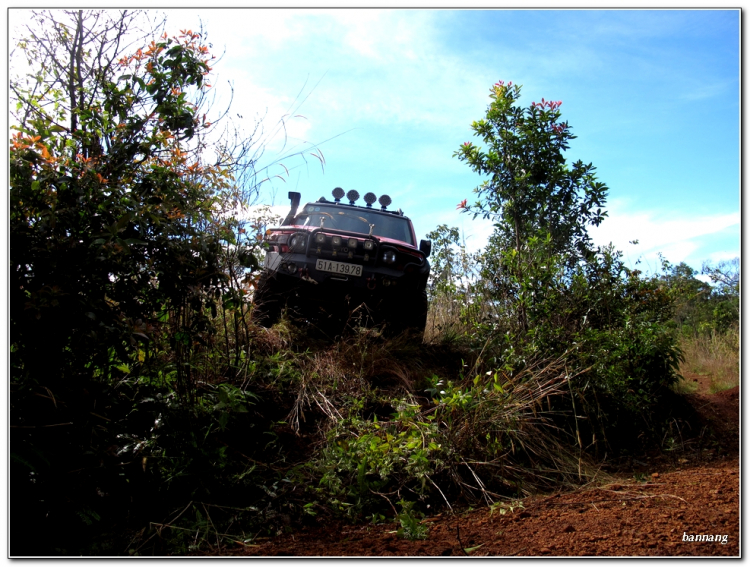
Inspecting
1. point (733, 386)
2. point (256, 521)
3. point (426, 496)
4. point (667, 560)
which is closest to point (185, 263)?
point (256, 521)

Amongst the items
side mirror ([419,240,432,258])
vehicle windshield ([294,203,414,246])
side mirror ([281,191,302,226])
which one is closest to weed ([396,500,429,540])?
side mirror ([419,240,432,258])

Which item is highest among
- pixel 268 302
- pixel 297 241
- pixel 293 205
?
pixel 293 205

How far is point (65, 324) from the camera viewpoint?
288 cm

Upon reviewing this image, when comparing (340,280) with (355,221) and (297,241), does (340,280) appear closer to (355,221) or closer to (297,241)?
(297,241)

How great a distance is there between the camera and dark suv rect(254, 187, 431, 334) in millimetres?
5449

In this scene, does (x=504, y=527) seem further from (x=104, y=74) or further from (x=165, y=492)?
(x=104, y=74)

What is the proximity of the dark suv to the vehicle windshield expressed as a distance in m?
0.86

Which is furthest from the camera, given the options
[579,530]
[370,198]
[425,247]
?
[370,198]

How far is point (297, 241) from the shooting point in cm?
552

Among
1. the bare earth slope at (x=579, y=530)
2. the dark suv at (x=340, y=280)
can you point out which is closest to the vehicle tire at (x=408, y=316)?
the dark suv at (x=340, y=280)

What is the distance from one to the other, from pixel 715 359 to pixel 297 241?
7.26 meters

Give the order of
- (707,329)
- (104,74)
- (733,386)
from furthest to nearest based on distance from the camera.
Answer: (707,329) → (733,386) → (104,74)

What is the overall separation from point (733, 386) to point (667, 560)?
642 cm

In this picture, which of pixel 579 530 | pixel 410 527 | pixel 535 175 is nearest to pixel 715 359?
pixel 535 175
